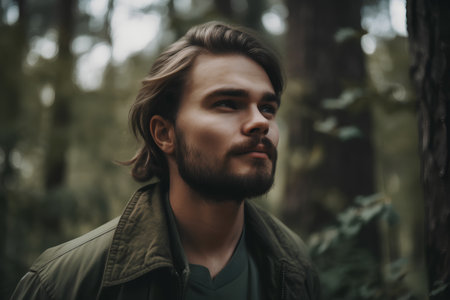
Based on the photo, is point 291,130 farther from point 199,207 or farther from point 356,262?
point 199,207

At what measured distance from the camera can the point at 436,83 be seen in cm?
199

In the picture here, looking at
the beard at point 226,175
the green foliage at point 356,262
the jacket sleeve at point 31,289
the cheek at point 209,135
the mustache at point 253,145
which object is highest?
the cheek at point 209,135

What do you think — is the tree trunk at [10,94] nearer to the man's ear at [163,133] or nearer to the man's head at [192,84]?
the man's head at [192,84]

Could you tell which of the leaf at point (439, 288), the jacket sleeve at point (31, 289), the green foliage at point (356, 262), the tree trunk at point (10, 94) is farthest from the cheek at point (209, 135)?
the tree trunk at point (10, 94)

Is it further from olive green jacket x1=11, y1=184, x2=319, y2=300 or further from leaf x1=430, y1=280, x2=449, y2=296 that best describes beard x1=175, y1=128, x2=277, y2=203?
leaf x1=430, y1=280, x2=449, y2=296

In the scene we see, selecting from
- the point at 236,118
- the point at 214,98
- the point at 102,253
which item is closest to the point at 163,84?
the point at 214,98

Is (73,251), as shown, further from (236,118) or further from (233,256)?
(236,118)

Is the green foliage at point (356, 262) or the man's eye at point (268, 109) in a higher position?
the man's eye at point (268, 109)

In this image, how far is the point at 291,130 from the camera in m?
4.39

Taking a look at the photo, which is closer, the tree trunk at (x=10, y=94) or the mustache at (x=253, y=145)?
the mustache at (x=253, y=145)

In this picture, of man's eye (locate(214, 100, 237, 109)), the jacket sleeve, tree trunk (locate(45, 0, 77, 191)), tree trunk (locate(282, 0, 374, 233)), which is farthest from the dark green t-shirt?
tree trunk (locate(45, 0, 77, 191))

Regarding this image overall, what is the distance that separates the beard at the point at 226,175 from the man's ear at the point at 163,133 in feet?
0.68

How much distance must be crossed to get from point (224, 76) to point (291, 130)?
232 cm

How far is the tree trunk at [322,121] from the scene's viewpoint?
3969mm
